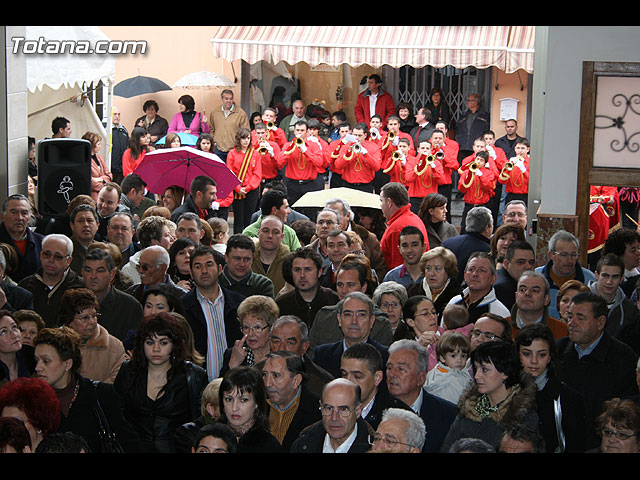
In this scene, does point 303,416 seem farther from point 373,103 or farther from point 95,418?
point 373,103

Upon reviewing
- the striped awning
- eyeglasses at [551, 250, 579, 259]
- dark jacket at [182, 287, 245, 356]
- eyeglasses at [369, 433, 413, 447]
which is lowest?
eyeglasses at [369, 433, 413, 447]

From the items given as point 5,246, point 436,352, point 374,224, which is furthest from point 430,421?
point 374,224

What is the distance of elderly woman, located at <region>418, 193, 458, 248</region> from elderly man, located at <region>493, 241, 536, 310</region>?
1.67 m

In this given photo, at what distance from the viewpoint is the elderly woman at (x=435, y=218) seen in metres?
8.55

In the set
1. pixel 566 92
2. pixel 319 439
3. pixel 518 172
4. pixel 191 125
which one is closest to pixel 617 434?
pixel 319 439

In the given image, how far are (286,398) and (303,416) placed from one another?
0.40ft

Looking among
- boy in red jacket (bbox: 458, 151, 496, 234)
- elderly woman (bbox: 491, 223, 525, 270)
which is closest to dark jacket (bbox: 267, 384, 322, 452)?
elderly woman (bbox: 491, 223, 525, 270)

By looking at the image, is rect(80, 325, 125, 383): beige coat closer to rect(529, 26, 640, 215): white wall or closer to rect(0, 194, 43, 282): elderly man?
rect(0, 194, 43, 282): elderly man

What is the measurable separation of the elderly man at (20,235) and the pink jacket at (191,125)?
7924 millimetres

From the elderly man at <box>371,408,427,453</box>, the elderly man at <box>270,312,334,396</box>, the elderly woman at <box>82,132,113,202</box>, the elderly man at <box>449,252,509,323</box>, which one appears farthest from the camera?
the elderly woman at <box>82,132,113,202</box>

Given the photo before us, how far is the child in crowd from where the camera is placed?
536cm

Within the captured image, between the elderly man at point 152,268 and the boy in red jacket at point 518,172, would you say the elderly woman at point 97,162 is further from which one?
the boy in red jacket at point 518,172

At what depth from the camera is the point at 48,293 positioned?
6742 millimetres

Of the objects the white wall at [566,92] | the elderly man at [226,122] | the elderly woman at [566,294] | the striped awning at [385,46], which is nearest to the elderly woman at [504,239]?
the white wall at [566,92]
